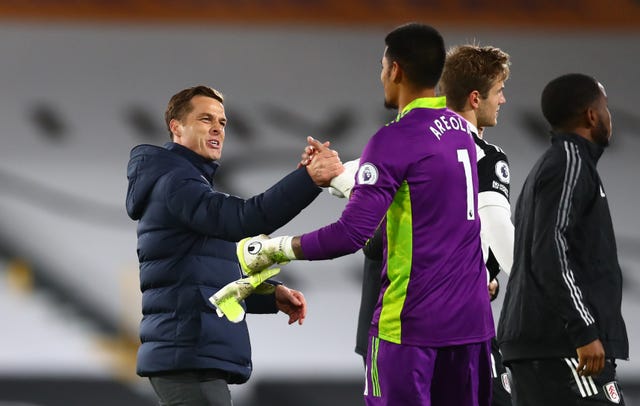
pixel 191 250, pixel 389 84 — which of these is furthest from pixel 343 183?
pixel 191 250

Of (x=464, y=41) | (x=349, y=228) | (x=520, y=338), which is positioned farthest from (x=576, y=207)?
(x=464, y=41)

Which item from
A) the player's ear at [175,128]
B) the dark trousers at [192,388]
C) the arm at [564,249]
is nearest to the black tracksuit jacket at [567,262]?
the arm at [564,249]

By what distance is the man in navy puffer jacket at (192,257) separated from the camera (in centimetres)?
310

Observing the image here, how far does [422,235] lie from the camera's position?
279 cm

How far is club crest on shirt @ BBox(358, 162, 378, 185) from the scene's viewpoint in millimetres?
2723

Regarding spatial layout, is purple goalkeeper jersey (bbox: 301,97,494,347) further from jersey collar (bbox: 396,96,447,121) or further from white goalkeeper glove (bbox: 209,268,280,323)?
white goalkeeper glove (bbox: 209,268,280,323)

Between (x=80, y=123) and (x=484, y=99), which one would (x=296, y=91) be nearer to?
(x=80, y=123)

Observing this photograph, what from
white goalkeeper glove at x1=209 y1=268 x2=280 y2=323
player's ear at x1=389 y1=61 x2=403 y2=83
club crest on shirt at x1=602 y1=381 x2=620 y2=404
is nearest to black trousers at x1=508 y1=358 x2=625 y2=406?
club crest on shirt at x1=602 y1=381 x2=620 y2=404

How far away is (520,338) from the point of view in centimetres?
309

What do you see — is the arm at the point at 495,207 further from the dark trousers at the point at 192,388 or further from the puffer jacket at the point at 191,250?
the dark trousers at the point at 192,388

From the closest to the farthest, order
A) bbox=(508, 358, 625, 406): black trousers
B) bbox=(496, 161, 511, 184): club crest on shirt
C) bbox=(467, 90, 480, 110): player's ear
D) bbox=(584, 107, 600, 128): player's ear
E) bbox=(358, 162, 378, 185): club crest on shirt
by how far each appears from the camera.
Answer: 1. bbox=(358, 162, 378, 185): club crest on shirt
2. bbox=(508, 358, 625, 406): black trousers
3. bbox=(584, 107, 600, 128): player's ear
4. bbox=(496, 161, 511, 184): club crest on shirt
5. bbox=(467, 90, 480, 110): player's ear

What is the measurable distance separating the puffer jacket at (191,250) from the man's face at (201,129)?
117mm

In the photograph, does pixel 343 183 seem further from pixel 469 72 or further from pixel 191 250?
pixel 469 72

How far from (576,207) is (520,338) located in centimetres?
40
